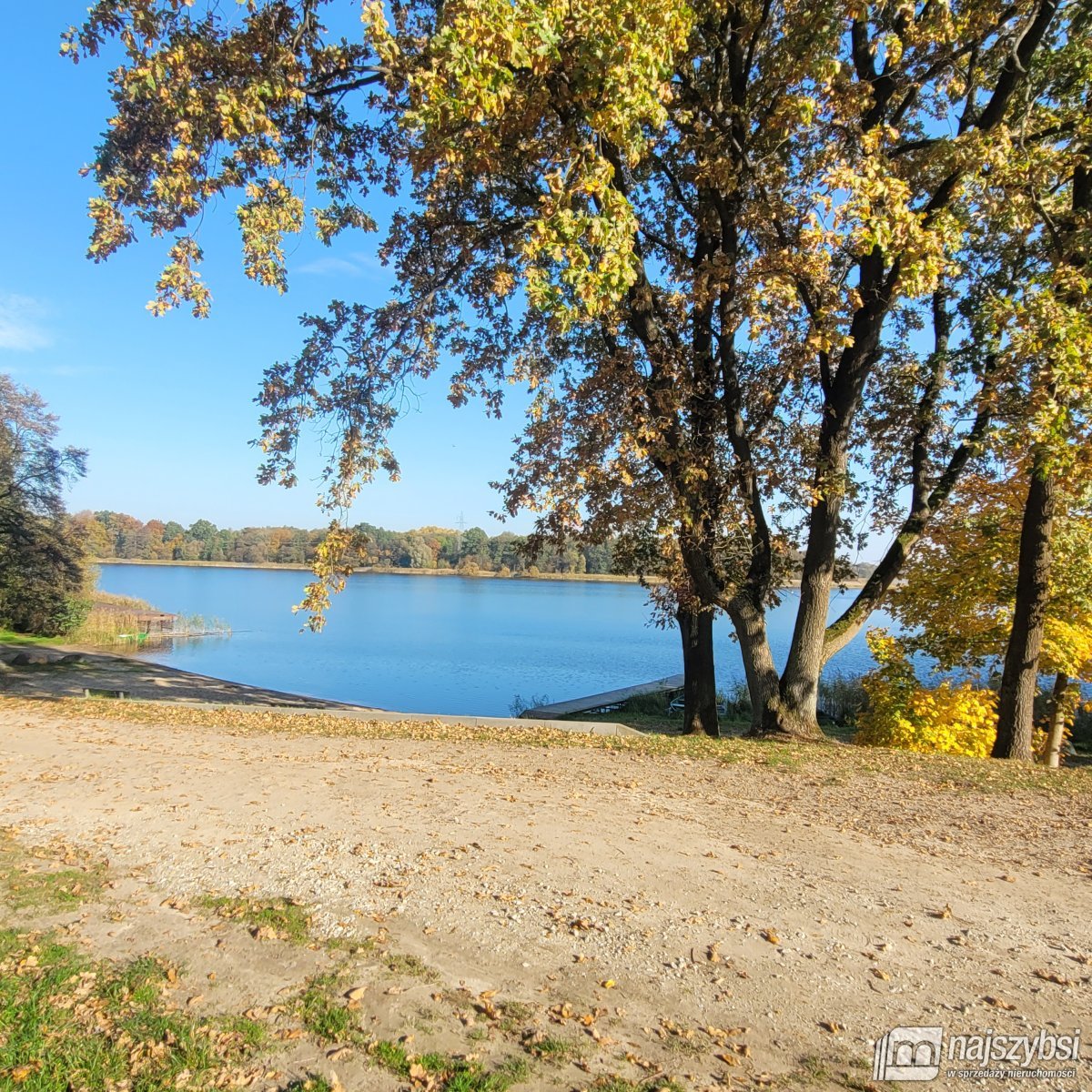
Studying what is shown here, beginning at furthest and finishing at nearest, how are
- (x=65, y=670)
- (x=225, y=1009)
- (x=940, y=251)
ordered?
1. (x=65, y=670)
2. (x=940, y=251)
3. (x=225, y=1009)

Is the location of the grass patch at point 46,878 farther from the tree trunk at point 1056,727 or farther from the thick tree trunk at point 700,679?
the tree trunk at point 1056,727

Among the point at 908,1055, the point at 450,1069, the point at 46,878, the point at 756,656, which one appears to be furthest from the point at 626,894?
the point at 756,656

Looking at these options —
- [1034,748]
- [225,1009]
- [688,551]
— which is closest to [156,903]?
[225,1009]

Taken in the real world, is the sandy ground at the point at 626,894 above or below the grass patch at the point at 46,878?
above

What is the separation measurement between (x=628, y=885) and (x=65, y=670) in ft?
66.4

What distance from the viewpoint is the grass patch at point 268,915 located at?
4.09m

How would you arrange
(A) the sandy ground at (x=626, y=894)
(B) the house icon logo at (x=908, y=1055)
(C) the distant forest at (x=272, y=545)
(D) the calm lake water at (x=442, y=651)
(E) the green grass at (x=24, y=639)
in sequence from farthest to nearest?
(C) the distant forest at (x=272, y=545) < (E) the green grass at (x=24, y=639) < (D) the calm lake water at (x=442, y=651) < (A) the sandy ground at (x=626, y=894) < (B) the house icon logo at (x=908, y=1055)

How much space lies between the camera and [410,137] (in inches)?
352

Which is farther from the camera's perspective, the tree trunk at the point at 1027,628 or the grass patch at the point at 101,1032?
the tree trunk at the point at 1027,628

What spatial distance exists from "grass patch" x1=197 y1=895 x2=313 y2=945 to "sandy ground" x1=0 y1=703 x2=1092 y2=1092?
0.11 meters

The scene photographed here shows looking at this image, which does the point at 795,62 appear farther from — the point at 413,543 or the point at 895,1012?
the point at 413,543

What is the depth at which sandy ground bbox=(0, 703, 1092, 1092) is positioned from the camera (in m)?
3.38

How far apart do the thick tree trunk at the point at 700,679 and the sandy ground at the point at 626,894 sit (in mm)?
4617

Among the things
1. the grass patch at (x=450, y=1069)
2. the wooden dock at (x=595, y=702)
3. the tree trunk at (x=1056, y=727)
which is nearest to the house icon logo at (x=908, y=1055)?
the grass patch at (x=450, y=1069)
